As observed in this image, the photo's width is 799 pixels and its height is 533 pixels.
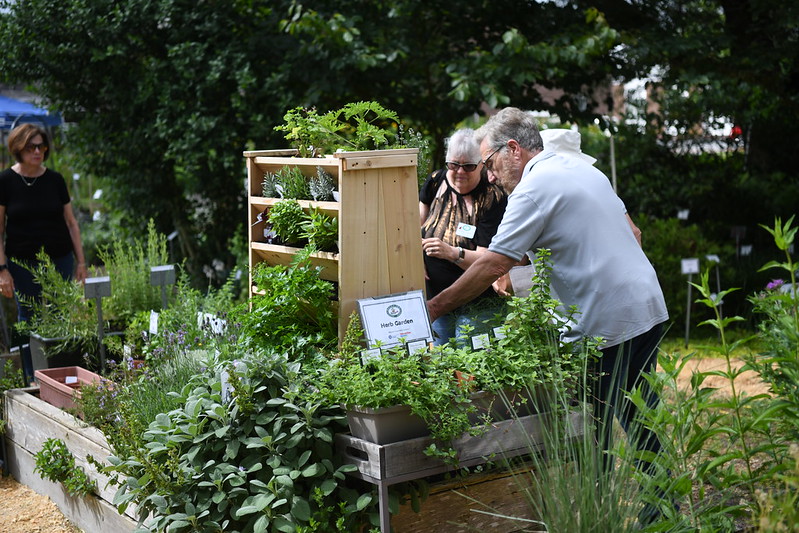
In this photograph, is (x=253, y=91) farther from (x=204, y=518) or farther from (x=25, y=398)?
(x=204, y=518)

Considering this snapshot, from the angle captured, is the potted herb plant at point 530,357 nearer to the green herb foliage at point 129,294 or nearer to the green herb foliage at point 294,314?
the green herb foliage at point 294,314

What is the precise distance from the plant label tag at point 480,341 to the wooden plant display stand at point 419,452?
0.88 ft

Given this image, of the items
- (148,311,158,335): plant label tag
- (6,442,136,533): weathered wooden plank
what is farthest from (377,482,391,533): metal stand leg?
(148,311,158,335): plant label tag

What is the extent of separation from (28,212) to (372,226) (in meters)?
3.20

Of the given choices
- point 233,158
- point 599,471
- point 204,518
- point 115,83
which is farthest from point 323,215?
point 115,83

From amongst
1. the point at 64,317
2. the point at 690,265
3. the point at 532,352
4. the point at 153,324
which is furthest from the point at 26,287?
the point at 690,265

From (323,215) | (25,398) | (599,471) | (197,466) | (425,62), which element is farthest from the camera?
(425,62)

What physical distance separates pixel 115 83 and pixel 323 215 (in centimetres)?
553

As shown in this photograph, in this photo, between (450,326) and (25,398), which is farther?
(25,398)

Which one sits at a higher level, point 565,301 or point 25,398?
point 565,301

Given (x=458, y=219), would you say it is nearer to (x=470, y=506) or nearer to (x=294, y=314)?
(x=294, y=314)

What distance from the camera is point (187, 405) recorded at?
2.85m

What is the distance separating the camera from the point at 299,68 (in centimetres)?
700

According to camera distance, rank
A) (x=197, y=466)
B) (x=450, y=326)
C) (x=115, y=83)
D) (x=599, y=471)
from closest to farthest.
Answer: (x=599, y=471) → (x=197, y=466) → (x=450, y=326) → (x=115, y=83)
